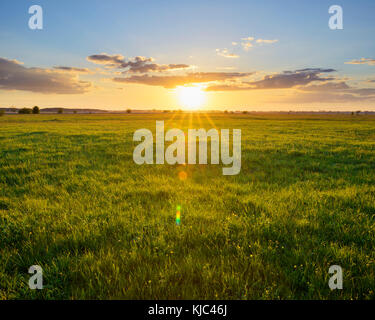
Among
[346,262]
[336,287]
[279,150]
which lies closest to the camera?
[336,287]

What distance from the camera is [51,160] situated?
931 cm

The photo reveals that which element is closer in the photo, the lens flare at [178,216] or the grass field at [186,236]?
the grass field at [186,236]

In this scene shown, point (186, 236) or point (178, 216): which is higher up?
point (178, 216)

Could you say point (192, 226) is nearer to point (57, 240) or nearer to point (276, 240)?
point (276, 240)

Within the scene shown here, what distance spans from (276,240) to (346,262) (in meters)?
0.93

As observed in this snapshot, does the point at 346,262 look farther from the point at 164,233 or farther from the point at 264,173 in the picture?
the point at 264,173

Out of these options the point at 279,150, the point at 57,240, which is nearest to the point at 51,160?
the point at 57,240

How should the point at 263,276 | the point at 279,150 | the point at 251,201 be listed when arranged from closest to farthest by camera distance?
the point at 263,276
the point at 251,201
the point at 279,150

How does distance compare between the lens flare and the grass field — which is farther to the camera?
the lens flare

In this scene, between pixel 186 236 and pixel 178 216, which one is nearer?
pixel 186 236

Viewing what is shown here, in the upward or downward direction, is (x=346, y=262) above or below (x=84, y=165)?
below

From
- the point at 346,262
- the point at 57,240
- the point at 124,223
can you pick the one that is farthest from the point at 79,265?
the point at 346,262
